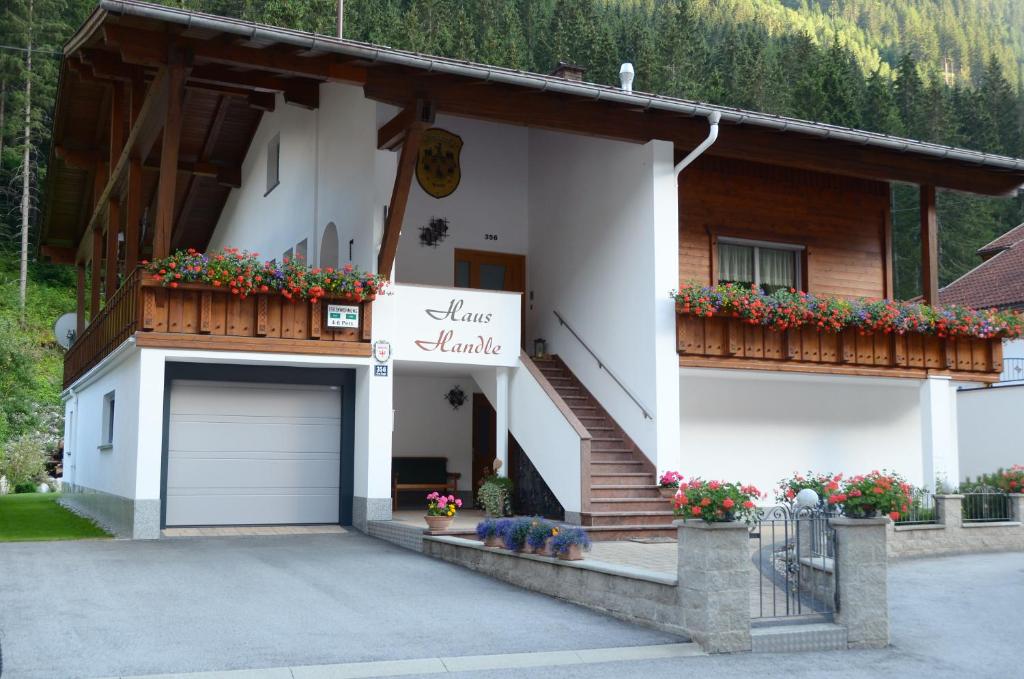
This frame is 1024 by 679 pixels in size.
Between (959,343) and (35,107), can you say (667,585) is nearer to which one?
(959,343)

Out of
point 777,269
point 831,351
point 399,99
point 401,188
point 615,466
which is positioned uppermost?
Result: point 399,99

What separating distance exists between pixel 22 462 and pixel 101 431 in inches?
550

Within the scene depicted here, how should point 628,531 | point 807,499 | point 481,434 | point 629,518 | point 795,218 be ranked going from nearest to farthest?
1. point 807,499
2. point 628,531
3. point 629,518
4. point 795,218
5. point 481,434

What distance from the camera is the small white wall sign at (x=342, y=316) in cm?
1542

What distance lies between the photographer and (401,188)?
15.1 m

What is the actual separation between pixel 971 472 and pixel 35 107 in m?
40.0

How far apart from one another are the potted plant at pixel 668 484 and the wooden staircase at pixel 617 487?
0.33 feet

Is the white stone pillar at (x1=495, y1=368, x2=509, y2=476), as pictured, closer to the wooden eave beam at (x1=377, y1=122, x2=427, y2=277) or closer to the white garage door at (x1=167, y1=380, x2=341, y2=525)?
the white garage door at (x1=167, y1=380, x2=341, y2=525)

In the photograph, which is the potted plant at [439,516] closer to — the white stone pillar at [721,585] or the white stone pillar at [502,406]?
the white stone pillar at [502,406]

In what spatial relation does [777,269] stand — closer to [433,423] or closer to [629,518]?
[629,518]

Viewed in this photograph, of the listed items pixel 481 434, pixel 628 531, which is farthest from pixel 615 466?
pixel 481 434

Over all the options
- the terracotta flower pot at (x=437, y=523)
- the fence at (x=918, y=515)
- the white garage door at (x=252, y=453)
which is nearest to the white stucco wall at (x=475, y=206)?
the white garage door at (x=252, y=453)

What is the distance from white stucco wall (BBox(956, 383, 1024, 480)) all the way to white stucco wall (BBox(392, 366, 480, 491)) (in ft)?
41.1

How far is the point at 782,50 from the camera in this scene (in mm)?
67062
